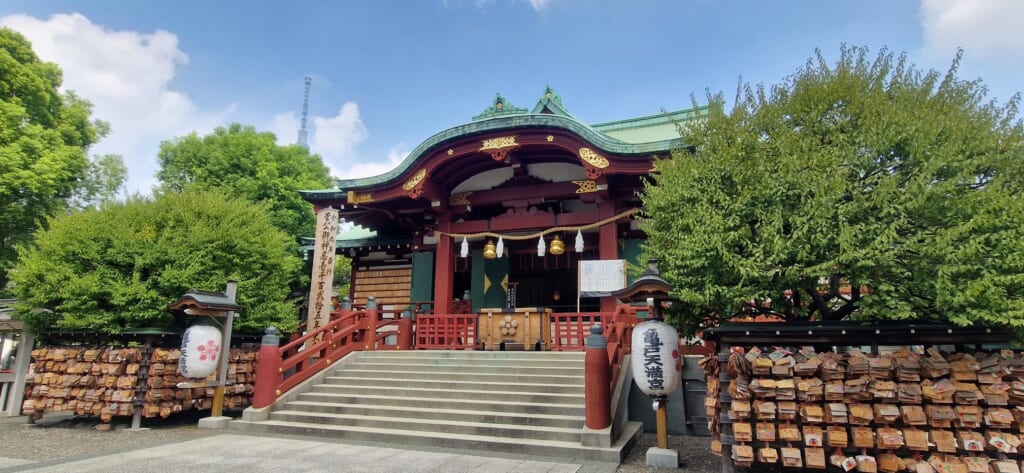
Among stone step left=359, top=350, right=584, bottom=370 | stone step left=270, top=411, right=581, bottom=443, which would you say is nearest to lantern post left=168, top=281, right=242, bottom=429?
stone step left=270, top=411, right=581, bottom=443

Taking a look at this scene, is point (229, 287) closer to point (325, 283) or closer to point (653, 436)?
point (325, 283)

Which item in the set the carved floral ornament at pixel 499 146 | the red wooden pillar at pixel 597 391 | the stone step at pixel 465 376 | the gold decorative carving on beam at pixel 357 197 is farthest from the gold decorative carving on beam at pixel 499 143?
the red wooden pillar at pixel 597 391

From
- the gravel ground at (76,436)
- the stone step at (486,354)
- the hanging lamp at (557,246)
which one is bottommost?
the gravel ground at (76,436)

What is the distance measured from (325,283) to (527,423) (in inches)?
233

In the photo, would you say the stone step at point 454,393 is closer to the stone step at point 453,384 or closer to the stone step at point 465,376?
→ the stone step at point 453,384

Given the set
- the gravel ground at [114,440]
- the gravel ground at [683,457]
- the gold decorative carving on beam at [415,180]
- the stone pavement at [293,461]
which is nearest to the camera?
the stone pavement at [293,461]

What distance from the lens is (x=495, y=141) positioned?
11281mm

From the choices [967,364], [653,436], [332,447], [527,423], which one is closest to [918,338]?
[967,364]

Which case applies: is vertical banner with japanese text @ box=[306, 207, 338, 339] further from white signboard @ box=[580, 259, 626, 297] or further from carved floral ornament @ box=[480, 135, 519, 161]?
white signboard @ box=[580, 259, 626, 297]

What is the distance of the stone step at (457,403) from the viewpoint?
7.37 m

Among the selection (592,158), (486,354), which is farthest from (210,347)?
(592,158)

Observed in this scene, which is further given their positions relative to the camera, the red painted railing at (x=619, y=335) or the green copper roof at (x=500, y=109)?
the green copper roof at (x=500, y=109)

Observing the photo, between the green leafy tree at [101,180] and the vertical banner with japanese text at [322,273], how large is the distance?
12.3m

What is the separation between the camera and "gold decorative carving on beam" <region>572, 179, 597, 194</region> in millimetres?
11523
